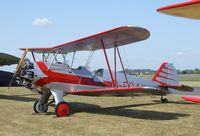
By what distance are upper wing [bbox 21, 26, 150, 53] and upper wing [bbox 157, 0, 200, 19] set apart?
5.64m

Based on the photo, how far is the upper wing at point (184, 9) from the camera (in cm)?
297

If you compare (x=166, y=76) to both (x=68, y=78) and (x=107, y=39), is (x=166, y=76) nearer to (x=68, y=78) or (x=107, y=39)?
(x=107, y=39)

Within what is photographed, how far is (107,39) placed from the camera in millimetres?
10609

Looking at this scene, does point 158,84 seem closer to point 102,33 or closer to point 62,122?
point 102,33

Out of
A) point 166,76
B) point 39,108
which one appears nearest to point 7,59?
point 39,108

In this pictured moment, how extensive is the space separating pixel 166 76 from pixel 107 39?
4928 millimetres

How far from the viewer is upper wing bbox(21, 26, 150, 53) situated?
31.1 ft

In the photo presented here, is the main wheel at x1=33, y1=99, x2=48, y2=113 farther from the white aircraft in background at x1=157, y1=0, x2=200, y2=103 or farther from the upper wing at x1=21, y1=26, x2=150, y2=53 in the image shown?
the white aircraft in background at x1=157, y1=0, x2=200, y2=103

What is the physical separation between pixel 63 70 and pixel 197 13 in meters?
7.80

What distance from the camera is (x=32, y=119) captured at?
902 centimetres

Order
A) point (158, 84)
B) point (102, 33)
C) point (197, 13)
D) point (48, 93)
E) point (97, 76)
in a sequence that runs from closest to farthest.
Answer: point (197, 13)
point (102, 33)
point (48, 93)
point (97, 76)
point (158, 84)

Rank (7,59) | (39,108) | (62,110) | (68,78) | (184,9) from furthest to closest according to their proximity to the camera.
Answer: (7,59) < (68,78) < (39,108) < (62,110) < (184,9)

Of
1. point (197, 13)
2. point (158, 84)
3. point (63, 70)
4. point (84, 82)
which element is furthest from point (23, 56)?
point (197, 13)

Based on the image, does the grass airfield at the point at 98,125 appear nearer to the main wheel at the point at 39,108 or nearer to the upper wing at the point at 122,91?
the main wheel at the point at 39,108
